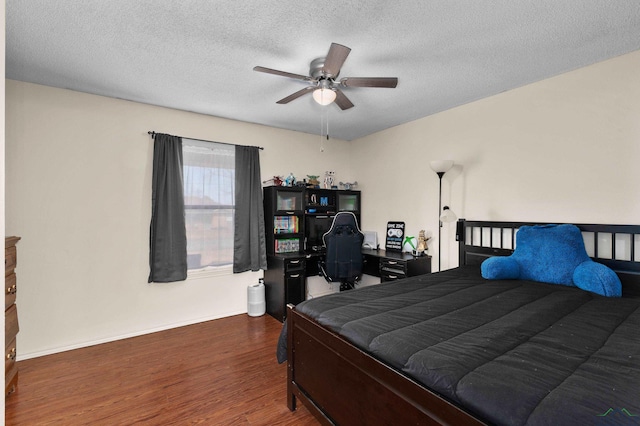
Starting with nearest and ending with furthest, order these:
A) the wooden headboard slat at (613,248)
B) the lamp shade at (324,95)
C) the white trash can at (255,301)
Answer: the wooden headboard slat at (613,248) < the lamp shade at (324,95) < the white trash can at (255,301)

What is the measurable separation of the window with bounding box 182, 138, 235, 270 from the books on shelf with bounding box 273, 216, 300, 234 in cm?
57

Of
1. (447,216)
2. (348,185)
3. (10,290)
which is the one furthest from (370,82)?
(10,290)

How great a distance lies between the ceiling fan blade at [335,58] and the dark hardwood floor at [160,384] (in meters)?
2.33

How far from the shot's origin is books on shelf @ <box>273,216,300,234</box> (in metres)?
3.92

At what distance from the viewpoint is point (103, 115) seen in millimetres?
3008

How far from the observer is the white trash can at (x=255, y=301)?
3689 millimetres

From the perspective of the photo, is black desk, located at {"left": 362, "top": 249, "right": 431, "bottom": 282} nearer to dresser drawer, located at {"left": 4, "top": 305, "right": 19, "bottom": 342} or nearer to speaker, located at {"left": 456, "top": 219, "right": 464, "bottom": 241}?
speaker, located at {"left": 456, "top": 219, "right": 464, "bottom": 241}

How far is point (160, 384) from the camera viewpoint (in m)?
2.26

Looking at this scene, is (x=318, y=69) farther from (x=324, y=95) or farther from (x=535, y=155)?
(x=535, y=155)

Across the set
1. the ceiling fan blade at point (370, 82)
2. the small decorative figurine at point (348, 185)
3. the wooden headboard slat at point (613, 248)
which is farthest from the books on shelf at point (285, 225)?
the wooden headboard slat at point (613, 248)

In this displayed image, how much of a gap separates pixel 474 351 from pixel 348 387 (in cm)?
61

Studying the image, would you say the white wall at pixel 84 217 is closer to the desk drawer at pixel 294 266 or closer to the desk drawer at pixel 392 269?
the desk drawer at pixel 294 266

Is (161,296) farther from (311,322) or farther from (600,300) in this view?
(600,300)

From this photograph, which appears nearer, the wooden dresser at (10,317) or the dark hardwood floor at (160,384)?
the dark hardwood floor at (160,384)
